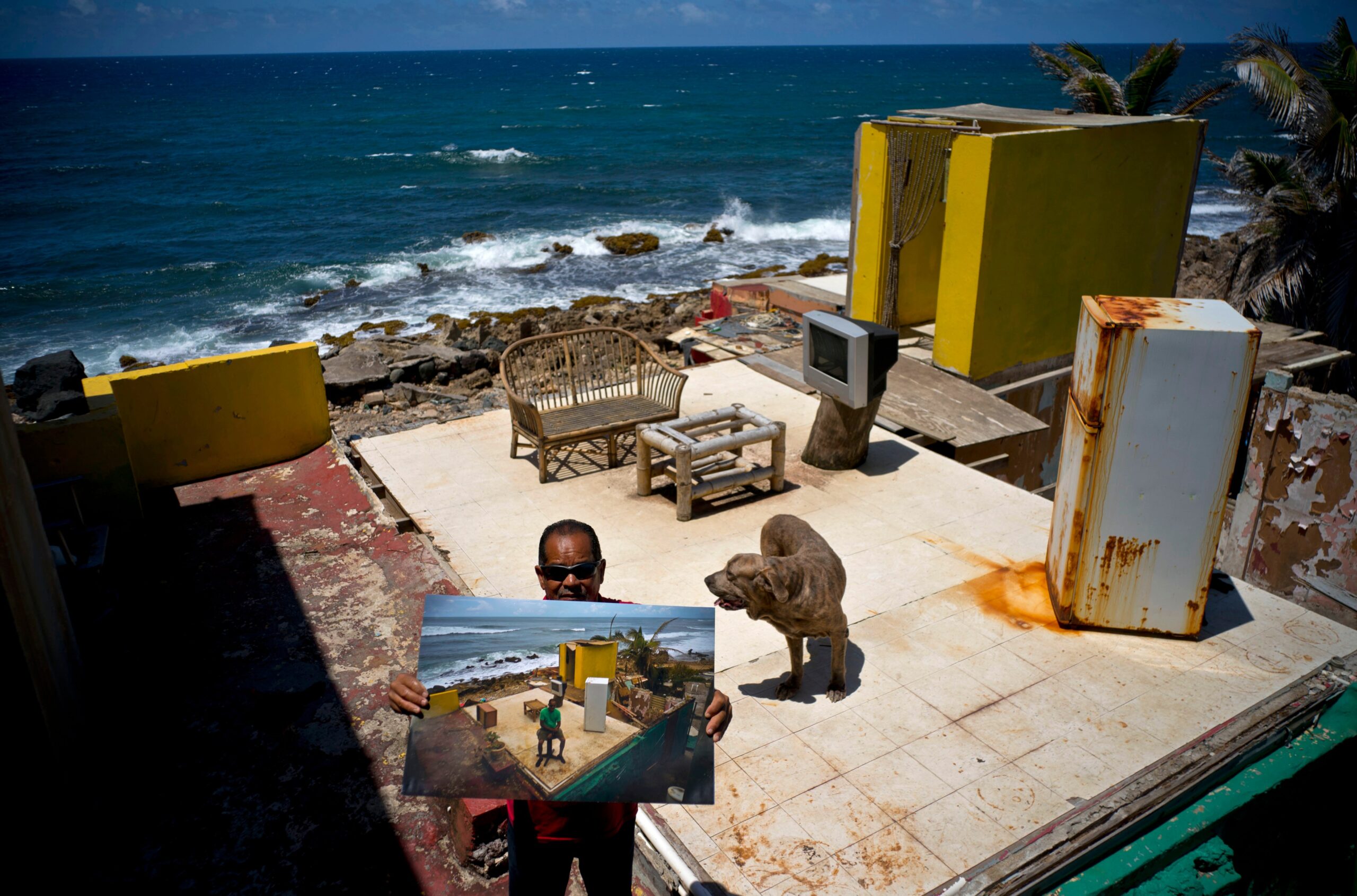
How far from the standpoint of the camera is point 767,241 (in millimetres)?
32406

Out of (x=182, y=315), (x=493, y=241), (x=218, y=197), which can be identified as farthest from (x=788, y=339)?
(x=218, y=197)

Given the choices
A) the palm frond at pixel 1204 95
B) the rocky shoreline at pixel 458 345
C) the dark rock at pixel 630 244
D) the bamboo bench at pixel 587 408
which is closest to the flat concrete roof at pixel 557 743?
the bamboo bench at pixel 587 408

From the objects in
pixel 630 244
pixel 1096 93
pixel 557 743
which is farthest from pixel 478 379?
pixel 630 244

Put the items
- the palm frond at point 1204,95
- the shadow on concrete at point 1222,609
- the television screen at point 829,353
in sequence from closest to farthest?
the shadow on concrete at point 1222,609 → the television screen at point 829,353 → the palm frond at point 1204,95

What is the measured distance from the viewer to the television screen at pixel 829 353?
24.5 ft

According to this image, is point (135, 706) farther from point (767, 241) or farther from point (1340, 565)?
point (767, 241)

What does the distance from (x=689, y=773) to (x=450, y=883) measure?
2009 mm

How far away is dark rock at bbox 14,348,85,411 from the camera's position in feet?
21.5

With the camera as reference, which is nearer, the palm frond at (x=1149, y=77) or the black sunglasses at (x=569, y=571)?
the black sunglasses at (x=569, y=571)

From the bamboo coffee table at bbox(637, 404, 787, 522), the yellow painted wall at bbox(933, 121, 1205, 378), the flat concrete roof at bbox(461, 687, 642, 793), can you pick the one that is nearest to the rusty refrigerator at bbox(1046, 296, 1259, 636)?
the bamboo coffee table at bbox(637, 404, 787, 522)

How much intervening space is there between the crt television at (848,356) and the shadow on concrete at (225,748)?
14.7 ft

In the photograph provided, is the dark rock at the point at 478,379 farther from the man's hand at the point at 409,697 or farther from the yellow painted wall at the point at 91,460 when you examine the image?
the man's hand at the point at 409,697

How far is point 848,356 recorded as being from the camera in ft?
24.2

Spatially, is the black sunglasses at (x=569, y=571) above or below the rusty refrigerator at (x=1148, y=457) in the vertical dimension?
above
